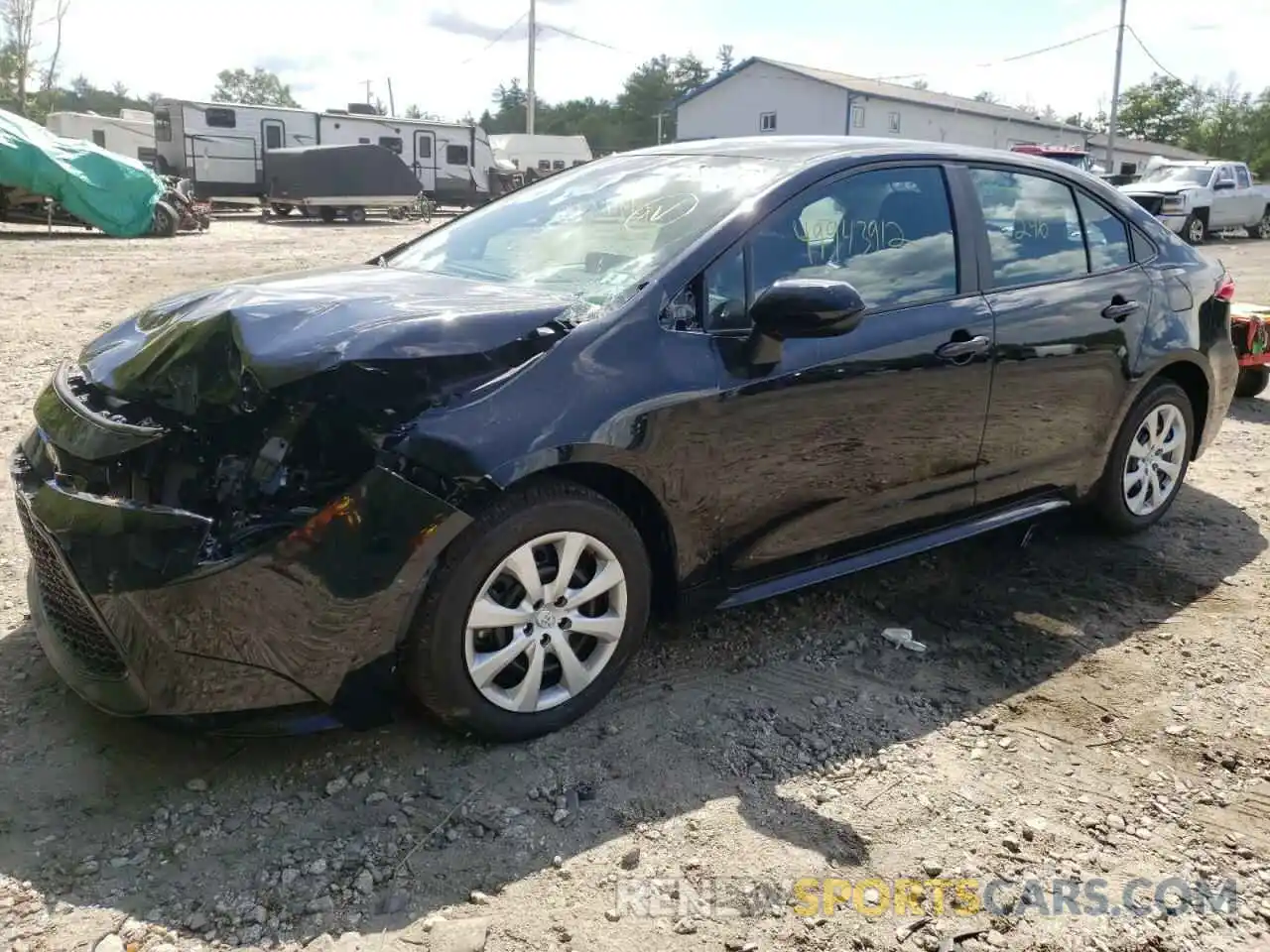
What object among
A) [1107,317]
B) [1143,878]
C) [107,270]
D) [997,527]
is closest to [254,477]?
[1143,878]

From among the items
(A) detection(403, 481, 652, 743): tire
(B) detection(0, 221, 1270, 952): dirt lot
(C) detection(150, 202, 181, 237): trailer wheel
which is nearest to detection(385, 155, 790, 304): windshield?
(A) detection(403, 481, 652, 743): tire

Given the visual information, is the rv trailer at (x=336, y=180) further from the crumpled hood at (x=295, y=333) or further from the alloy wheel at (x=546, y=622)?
the alloy wheel at (x=546, y=622)

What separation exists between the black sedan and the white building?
38.5m

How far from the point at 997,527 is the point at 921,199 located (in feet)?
4.30

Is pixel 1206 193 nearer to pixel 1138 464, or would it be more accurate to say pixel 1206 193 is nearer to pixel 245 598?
pixel 1138 464

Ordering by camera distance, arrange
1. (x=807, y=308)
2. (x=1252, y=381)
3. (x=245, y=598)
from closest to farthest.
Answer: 1. (x=245, y=598)
2. (x=807, y=308)
3. (x=1252, y=381)

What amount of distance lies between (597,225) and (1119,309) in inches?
87.4

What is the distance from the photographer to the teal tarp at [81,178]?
63.4ft

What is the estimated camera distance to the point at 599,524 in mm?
2916

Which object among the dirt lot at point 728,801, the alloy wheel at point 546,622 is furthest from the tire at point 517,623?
the dirt lot at point 728,801

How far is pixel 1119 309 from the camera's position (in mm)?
4258

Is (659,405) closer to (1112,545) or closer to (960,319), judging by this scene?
(960,319)

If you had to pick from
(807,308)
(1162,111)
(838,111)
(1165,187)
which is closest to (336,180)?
(1165,187)

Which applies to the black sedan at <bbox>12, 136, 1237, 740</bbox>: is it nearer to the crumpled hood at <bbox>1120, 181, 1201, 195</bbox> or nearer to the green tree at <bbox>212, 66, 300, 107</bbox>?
the crumpled hood at <bbox>1120, 181, 1201, 195</bbox>
